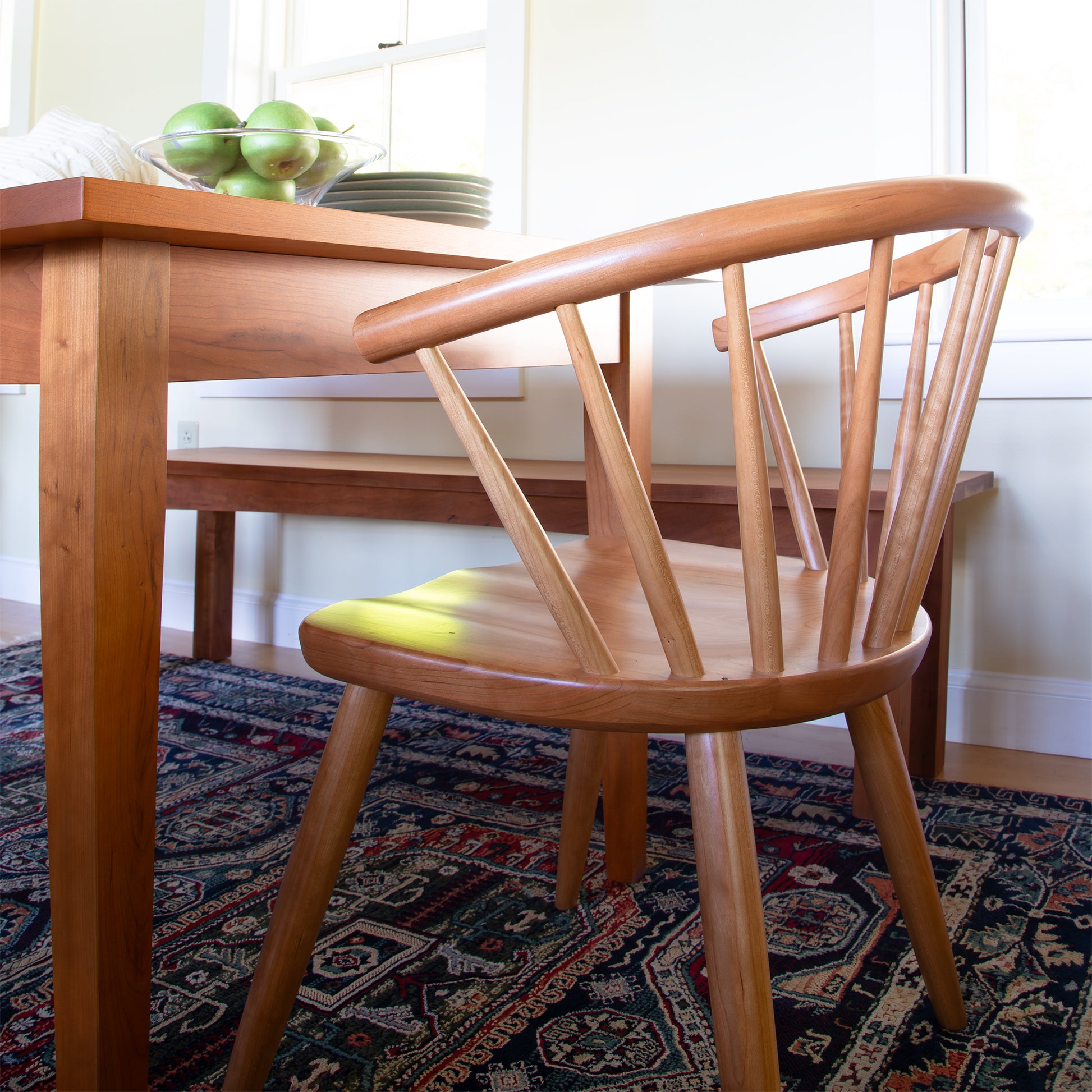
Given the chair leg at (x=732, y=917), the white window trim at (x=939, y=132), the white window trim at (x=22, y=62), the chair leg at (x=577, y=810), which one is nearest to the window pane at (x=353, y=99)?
the white window trim at (x=22, y=62)

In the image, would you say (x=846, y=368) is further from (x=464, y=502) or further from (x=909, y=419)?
(x=464, y=502)

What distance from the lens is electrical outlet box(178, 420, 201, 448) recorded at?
303 cm

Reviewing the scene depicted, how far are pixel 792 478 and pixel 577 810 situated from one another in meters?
0.48

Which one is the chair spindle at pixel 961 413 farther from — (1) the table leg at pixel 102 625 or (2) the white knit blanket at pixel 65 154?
(2) the white knit blanket at pixel 65 154

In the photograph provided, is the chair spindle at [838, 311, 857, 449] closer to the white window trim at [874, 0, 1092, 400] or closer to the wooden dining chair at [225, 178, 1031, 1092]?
the wooden dining chair at [225, 178, 1031, 1092]

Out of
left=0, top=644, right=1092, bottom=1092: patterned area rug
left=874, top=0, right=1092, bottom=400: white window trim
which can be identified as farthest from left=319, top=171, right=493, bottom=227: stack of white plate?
left=874, top=0, right=1092, bottom=400: white window trim

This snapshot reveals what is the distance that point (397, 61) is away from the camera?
107 inches

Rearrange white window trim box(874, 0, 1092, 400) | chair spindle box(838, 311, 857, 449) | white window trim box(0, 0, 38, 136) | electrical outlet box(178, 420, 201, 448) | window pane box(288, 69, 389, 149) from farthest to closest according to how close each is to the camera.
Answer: white window trim box(0, 0, 38, 136)
electrical outlet box(178, 420, 201, 448)
window pane box(288, 69, 389, 149)
white window trim box(874, 0, 1092, 400)
chair spindle box(838, 311, 857, 449)

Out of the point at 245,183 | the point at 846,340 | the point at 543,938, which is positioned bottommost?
the point at 543,938

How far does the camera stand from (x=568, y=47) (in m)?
2.33

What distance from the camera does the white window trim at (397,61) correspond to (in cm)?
239

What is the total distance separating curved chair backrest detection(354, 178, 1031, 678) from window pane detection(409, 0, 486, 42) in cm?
222

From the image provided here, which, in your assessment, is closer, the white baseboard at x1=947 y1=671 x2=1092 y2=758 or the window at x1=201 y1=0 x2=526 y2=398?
the white baseboard at x1=947 y1=671 x2=1092 y2=758

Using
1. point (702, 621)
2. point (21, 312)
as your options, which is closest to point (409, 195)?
point (21, 312)
